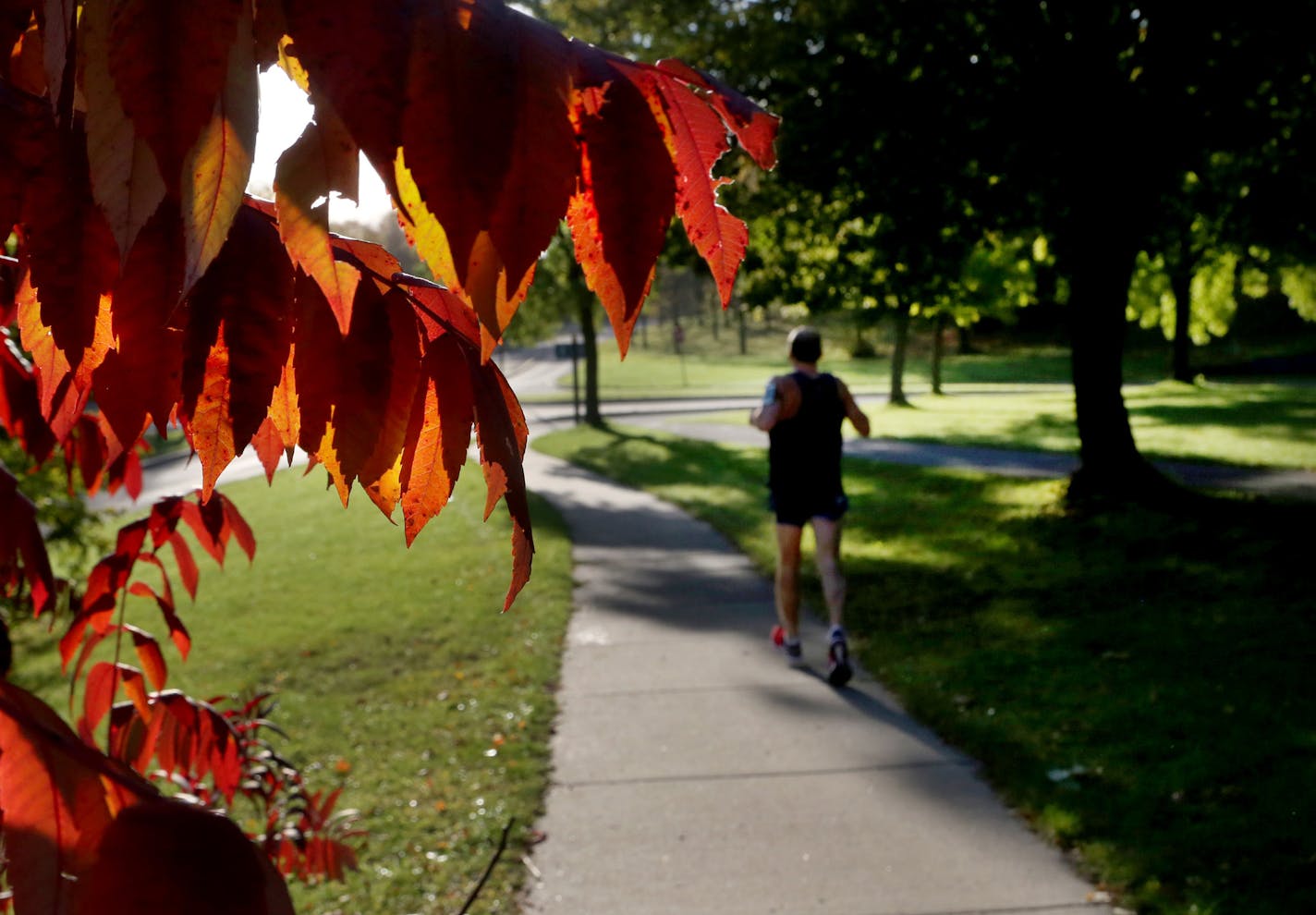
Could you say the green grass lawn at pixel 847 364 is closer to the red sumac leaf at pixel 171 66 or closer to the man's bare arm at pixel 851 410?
the man's bare arm at pixel 851 410

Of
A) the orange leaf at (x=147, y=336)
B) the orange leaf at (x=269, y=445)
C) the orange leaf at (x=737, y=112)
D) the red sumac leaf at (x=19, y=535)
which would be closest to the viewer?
the orange leaf at (x=147, y=336)

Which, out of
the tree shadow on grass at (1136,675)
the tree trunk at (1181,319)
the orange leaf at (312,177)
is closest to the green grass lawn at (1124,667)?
the tree shadow on grass at (1136,675)

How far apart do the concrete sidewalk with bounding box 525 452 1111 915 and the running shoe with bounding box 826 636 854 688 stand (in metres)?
0.07

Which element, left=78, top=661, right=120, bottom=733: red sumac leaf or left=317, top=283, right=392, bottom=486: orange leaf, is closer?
left=317, top=283, right=392, bottom=486: orange leaf

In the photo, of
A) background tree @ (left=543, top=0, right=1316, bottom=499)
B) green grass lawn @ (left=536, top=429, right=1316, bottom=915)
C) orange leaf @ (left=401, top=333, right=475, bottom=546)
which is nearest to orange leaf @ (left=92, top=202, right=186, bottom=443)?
orange leaf @ (left=401, top=333, right=475, bottom=546)

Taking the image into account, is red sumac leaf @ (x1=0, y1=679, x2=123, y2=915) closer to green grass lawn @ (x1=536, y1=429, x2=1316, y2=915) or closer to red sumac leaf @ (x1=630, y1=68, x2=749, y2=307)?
red sumac leaf @ (x1=630, y1=68, x2=749, y2=307)

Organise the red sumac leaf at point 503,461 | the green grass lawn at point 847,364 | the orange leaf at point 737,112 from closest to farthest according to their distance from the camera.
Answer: the red sumac leaf at point 503,461 < the orange leaf at point 737,112 < the green grass lawn at point 847,364

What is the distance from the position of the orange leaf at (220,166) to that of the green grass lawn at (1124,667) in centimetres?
404

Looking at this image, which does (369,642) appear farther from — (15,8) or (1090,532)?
(15,8)

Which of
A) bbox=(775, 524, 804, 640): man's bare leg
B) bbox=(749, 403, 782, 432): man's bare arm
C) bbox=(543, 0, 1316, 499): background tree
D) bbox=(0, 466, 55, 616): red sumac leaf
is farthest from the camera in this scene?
bbox=(543, 0, 1316, 499): background tree

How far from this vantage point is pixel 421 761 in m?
5.67

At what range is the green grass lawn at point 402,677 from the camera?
4613 millimetres

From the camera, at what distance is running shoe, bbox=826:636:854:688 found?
6.32 metres

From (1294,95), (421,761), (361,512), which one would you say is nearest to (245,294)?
(421,761)
